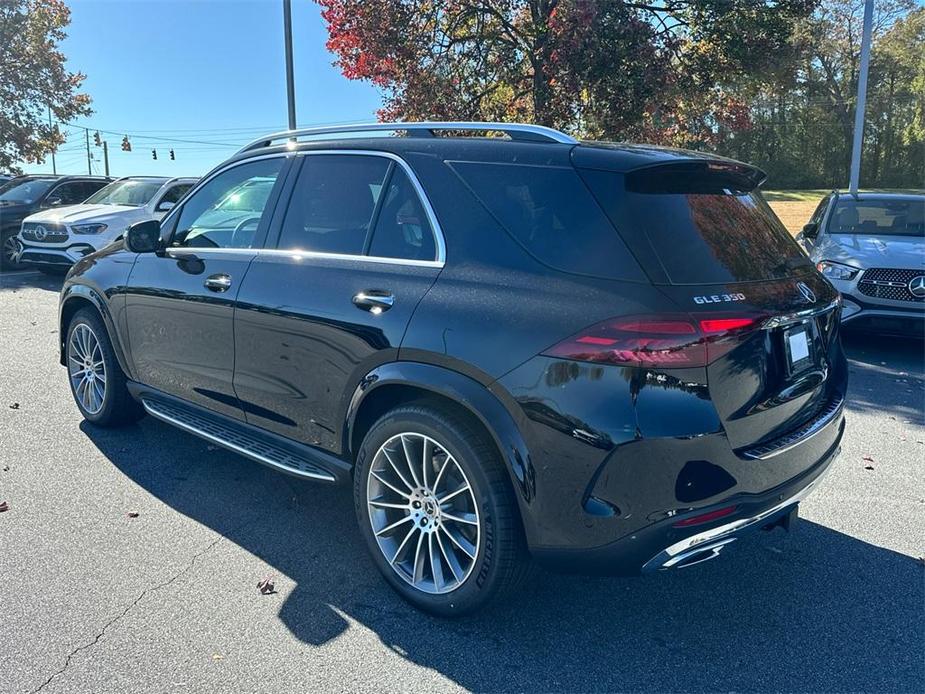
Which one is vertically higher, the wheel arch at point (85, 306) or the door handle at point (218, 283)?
the door handle at point (218, 283)

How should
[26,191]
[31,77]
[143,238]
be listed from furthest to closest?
1. [31,77]
2. [26,191]
3. [143,238]

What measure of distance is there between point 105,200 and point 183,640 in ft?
38.3

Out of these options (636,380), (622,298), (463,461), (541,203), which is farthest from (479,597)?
(541,203)

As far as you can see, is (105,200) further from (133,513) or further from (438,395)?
(438,395)

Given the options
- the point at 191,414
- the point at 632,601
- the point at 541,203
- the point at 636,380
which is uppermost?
the point at 541,203

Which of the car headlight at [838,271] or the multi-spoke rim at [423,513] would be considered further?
the car headlight at [838,271]

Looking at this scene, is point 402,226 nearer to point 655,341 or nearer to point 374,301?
point 374,301

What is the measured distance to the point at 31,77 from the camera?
23.6 meters

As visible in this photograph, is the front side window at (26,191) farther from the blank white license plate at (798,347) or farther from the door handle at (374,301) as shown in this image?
the blank white license plate at (798,347)

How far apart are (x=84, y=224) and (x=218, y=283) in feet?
29.2

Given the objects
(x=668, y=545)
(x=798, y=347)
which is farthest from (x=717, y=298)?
(x=668, y=545)

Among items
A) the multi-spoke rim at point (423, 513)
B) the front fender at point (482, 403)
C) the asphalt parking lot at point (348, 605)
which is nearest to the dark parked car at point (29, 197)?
the asphalt parking lot at point (348, 605)

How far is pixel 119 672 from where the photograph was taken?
261 centimetres

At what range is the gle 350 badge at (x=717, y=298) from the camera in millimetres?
2465
